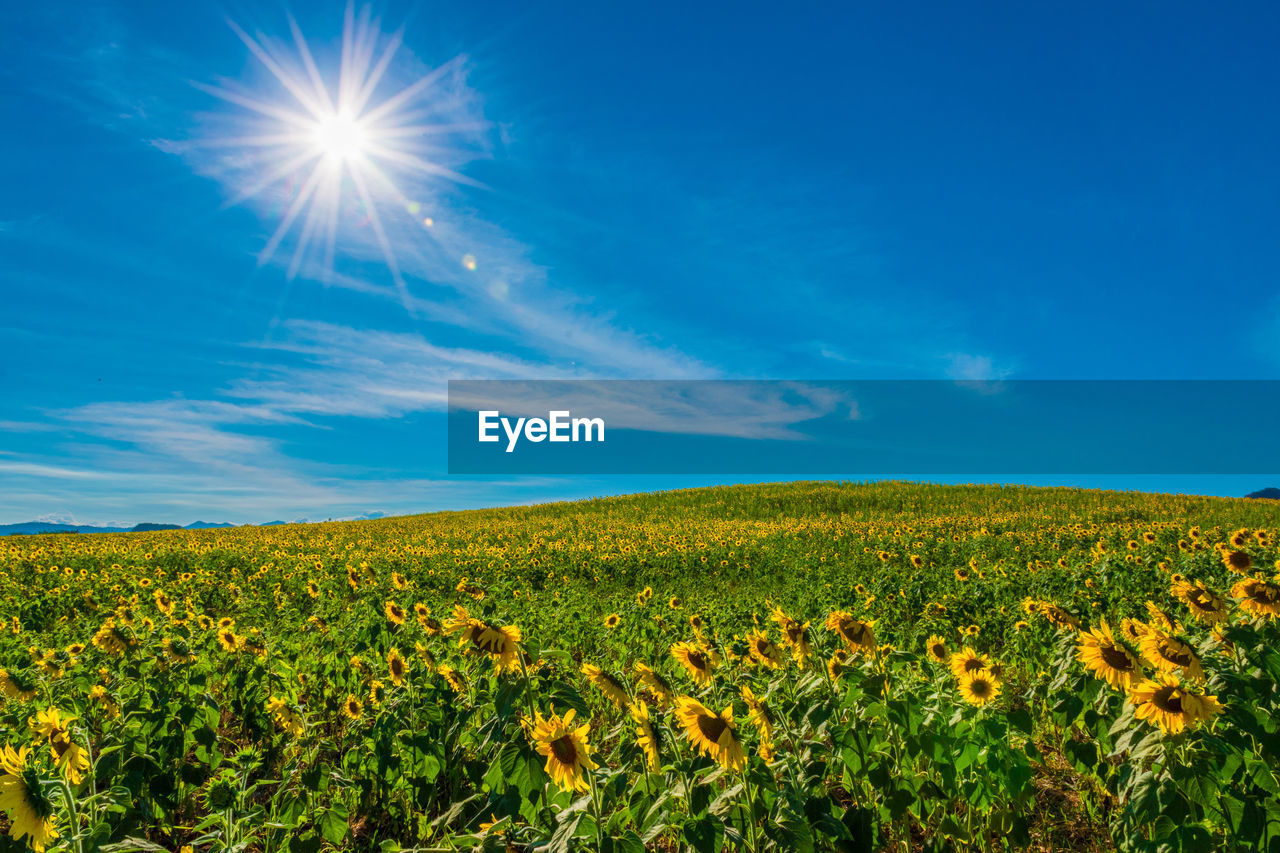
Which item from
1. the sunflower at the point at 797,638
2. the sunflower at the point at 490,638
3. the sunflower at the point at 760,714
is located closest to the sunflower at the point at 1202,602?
the sunflower at the point at 797,638

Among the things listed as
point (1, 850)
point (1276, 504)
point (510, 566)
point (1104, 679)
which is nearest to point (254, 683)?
point (1, 850)

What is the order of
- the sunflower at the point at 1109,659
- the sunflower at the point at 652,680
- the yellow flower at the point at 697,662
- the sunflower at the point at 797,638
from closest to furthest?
the sunflower at the point at 652,680
the sunflower at the point at 1109,659
the yellow flower at the point at 697,662
the sunflower at the point at 797,638

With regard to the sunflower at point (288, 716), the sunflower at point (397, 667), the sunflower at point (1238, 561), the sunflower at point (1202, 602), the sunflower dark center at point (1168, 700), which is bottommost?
the sunflower at point (288, 716)

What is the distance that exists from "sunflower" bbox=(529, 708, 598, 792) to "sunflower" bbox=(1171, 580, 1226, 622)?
12.2ft

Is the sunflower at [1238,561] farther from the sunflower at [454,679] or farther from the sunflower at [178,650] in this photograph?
the sunflower at [178,650]

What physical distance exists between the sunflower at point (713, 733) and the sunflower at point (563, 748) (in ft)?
1.32

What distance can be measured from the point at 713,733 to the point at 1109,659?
186 centimetres

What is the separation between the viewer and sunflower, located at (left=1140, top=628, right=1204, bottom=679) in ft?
8.83

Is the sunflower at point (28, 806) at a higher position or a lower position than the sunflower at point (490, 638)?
lower

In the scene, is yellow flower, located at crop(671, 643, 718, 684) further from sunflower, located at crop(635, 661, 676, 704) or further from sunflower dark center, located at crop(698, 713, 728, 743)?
sunflower dark center, located at crop(698, 713, 728, 743)

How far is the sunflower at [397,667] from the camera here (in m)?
3.91

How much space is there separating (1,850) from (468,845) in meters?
1.60

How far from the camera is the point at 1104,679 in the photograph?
297 cm

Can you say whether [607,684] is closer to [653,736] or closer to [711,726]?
[653,736]
